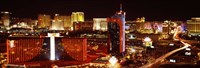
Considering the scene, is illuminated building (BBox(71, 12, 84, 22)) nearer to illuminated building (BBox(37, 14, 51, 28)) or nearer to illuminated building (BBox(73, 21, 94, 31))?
illuminated building (BBox(37, 14, 51, 28))

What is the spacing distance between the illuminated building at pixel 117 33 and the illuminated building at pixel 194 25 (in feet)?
121

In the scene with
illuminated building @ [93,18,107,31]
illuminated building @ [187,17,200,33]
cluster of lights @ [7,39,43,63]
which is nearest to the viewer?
cluster of lights @ [7,39,43,63]

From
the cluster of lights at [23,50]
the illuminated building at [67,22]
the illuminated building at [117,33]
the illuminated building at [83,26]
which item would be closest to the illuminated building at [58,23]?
the illuminated building at [67,22]

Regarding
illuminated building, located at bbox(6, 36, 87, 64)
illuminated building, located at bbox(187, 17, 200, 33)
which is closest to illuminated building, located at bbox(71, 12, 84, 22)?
illuminated building, located at bbox(187, 17, 200, 33)

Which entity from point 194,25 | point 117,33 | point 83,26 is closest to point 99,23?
point 83,26

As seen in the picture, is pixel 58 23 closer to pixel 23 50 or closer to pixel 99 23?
pixel 99 23

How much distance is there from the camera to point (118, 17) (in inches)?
1551

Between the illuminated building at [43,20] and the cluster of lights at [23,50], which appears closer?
the cluster of lights at [23,50]

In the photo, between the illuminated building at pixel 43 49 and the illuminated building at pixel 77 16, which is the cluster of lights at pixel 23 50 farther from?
the illuminated building at pixel 77 16

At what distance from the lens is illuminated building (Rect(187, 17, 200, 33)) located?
7119cm

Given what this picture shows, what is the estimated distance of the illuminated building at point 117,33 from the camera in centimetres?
3838

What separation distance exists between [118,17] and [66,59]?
995 centimetres

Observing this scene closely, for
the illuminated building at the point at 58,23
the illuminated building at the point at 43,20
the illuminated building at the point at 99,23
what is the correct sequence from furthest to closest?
the illuminated building at the point at 43,20
the illuminated building at the point at 58,23
the illuminated building at the point at 99,23

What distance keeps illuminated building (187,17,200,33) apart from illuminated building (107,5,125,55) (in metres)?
36.9
